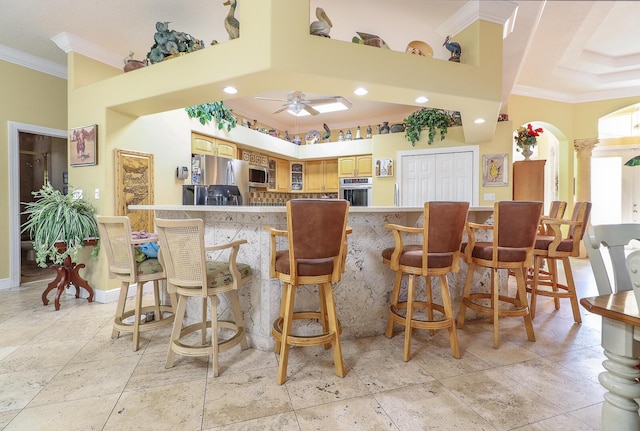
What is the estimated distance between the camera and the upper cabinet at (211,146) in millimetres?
4336

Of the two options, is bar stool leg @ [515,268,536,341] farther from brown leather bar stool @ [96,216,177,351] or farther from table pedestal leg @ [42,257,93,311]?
table pedestal leg @ [42,257,93,311]

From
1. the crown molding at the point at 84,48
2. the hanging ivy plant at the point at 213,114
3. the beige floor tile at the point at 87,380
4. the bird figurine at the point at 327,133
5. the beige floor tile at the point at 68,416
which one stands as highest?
the crown molding at the point at 84,48

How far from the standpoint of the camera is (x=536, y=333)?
2555 millimetres

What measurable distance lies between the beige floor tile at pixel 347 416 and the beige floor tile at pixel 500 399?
1.66ft

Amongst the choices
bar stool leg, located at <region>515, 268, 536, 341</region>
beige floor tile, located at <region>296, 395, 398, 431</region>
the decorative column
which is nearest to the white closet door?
the decorative column

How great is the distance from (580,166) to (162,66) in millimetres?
6876

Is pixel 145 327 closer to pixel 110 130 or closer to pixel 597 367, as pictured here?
pixel 110 130

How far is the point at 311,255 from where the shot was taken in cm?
179

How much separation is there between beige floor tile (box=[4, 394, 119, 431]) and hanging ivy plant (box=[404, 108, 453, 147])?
16.0 feet

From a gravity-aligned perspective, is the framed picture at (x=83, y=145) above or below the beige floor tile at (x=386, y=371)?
above

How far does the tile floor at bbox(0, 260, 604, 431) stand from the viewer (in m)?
1.51

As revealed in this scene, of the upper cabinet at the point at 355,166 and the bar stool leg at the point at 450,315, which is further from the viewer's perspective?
the upper cabinet at the point at 355,166

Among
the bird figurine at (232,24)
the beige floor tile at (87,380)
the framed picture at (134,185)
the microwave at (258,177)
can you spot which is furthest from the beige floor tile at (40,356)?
the microwave at (258,177)

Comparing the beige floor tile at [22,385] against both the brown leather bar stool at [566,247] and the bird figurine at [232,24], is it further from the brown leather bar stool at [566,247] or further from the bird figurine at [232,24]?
the brown leather bar stool at [566,247]
